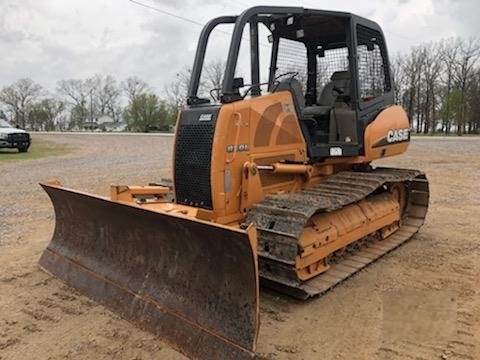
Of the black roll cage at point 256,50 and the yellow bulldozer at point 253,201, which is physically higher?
the black roll cage at point 256,50

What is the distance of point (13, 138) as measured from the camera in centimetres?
2109

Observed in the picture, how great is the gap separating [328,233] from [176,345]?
76.0 inches

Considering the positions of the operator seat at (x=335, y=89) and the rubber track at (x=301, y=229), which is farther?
the operator seat at (x=335, y=89)

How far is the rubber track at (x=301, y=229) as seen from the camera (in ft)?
13.6

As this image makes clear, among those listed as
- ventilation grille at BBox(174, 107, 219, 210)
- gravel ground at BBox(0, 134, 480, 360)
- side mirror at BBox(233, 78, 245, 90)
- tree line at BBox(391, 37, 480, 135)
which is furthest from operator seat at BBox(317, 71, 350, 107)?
tree line at BBox(391, 37, 480, 135)

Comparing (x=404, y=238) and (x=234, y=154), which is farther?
(x=404, y=238)

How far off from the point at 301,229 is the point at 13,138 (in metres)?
20.2

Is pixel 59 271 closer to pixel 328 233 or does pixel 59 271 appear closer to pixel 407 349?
pixel 328 233

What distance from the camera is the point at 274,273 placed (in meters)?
4.32

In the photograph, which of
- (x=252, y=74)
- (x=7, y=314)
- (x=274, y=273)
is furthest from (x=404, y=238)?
(x=7, y=314)

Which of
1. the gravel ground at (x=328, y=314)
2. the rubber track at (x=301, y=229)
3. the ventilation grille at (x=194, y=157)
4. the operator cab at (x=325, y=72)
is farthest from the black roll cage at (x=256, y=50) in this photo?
the gravel ground at (x=328, y=314)

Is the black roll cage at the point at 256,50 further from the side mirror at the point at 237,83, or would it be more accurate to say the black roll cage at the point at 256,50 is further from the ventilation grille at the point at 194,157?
the ventilation grille at the point at 194,157

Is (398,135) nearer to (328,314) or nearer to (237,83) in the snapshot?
(237,83)

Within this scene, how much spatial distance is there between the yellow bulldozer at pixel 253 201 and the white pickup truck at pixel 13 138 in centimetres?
1771
